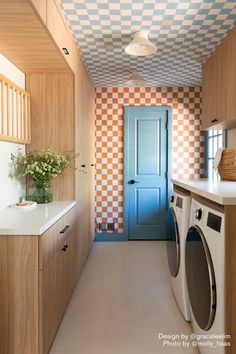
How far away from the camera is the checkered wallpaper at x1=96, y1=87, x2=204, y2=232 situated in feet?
14.3

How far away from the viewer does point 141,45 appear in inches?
91.9

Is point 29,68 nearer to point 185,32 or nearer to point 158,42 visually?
point 158,42

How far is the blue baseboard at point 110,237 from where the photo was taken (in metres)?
4.39

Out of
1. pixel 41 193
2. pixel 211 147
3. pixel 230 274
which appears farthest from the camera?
pixel 211 147

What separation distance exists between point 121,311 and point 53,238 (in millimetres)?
954

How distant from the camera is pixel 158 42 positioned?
8.87 feet

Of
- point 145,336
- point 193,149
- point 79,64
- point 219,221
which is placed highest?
point 79,64

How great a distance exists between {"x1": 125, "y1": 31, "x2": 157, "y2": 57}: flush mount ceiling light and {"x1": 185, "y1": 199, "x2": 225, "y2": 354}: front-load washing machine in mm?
1285

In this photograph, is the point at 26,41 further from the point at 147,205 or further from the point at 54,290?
the point at 147,205

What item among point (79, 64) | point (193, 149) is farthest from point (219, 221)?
point (193, 149)

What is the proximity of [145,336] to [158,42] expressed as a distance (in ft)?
7.95

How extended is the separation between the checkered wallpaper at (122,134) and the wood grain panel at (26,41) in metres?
1.81

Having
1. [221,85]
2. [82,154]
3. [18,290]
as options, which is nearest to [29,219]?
[18,290]

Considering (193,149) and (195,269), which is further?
(193,149)
